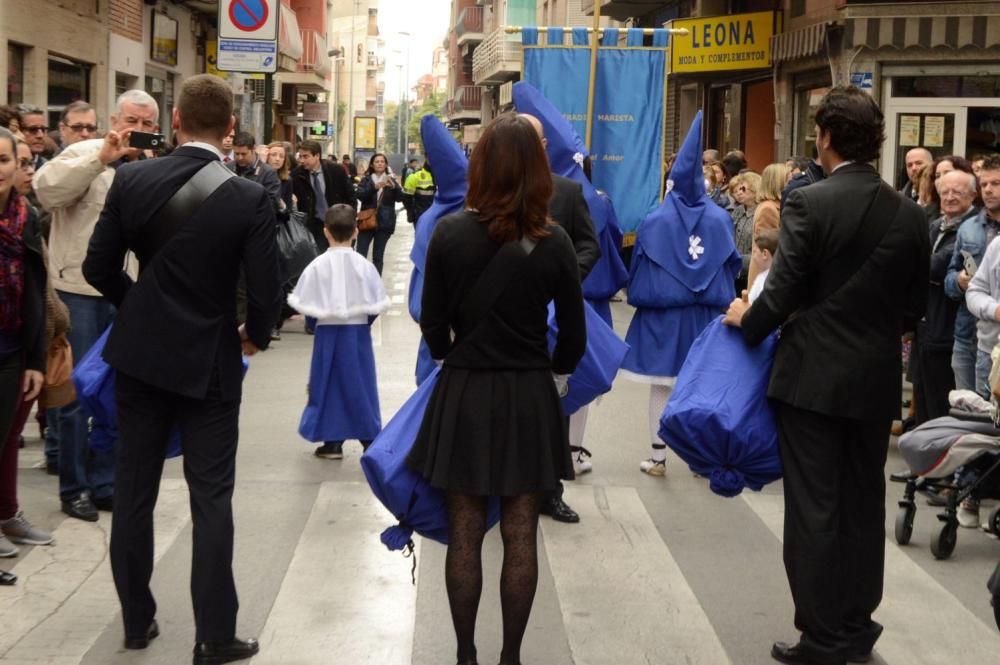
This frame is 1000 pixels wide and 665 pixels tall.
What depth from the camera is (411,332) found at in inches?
634

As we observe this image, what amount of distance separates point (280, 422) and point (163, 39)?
18595 millimetres

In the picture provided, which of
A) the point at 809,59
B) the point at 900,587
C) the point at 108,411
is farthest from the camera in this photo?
the point at 809,59

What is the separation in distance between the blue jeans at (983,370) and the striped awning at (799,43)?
13701 mm

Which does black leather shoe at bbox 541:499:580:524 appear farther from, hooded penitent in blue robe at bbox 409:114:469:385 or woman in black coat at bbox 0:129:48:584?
woman in black coat at bbox 0:129:48:584

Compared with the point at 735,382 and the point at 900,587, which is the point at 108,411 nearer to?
the point at 735,382

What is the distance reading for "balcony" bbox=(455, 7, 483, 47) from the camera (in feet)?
277

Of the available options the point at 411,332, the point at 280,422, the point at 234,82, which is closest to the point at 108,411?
the point at 280,422

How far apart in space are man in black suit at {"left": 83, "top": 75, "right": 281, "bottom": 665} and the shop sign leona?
67.0 ft

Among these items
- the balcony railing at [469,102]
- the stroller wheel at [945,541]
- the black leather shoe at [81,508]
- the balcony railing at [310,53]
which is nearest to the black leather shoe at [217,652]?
the black leather shoe at [81,508]

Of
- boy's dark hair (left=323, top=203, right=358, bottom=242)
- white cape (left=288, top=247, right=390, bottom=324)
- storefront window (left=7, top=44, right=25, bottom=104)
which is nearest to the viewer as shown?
white cape (left=288, top=247, right=390, bottom=324)

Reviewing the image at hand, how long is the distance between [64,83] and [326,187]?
5.78 m

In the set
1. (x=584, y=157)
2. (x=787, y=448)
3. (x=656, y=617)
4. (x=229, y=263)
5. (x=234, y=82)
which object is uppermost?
(x=234, y=82)

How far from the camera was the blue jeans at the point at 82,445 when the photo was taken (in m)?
7.37

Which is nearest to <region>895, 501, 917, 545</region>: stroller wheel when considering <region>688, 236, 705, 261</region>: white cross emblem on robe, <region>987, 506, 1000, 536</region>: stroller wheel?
<region>987, 506, 1000, 536</region>: stroller wheel
